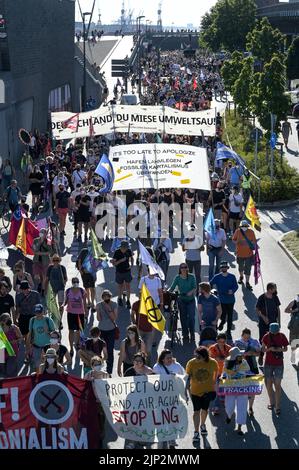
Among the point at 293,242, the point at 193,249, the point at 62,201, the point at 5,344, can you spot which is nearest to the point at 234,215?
the point at 293,242

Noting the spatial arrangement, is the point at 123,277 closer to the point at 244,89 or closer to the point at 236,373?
the point at 236,373

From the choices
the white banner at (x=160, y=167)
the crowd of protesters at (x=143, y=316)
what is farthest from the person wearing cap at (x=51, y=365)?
the white banner at (x=160, y=167)

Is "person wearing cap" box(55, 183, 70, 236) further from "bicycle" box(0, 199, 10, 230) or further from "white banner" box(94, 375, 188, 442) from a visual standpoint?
"white banner" box(94, 375, 188, 442)

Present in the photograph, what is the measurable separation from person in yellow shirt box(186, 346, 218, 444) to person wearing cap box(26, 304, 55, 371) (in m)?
2.38

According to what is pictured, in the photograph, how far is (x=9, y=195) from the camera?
22.9m

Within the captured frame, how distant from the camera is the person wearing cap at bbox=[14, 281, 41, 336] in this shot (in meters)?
13.6

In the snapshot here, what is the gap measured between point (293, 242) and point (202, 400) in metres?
11.1

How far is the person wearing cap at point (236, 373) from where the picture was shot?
11.3 m

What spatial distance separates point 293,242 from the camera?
21.8m

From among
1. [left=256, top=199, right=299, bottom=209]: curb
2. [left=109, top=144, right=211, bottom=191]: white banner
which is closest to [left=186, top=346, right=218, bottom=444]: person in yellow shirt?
[left=109, top=144, right=211, bottom=191]: white banner

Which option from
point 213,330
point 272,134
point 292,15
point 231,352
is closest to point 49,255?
point 213,330

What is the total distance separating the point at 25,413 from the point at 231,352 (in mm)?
2727

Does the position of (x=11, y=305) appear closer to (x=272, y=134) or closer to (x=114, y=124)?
(x=114, y=124)

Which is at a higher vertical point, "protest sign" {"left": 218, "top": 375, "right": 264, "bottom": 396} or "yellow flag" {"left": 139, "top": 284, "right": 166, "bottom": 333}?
"yellow flag" {"left": 139, "top": 284, "right": 166, "bottom": 333}
